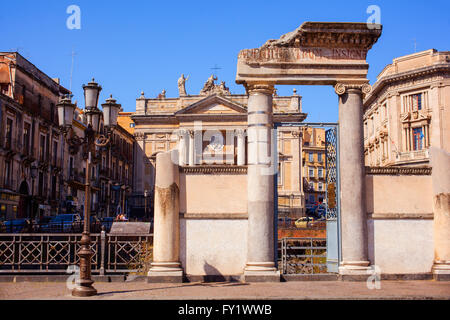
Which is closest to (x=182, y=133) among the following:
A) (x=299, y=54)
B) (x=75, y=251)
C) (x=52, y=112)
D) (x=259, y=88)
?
(x=52, y=112)

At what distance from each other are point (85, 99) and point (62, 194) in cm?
3959

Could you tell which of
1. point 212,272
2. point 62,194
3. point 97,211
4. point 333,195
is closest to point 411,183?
point 333,195

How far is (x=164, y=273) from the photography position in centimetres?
1209

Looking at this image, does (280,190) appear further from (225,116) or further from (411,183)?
(411,183)

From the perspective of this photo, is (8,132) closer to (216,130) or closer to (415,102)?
(216,130)

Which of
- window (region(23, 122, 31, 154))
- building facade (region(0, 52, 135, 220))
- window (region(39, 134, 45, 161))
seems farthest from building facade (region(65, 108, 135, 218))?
window (region(23, 122, 31, 154))

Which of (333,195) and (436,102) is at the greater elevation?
(436,102)

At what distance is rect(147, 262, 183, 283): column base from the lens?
39.5ft

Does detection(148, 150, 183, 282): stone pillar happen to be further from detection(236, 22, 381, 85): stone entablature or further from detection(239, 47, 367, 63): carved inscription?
detection(239, 47, 367, 63): carved inscription

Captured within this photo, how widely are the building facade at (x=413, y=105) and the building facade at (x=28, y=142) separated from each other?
98.0 ft

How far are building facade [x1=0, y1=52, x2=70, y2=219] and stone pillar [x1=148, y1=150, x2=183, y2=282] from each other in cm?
2749

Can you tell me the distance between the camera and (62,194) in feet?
162

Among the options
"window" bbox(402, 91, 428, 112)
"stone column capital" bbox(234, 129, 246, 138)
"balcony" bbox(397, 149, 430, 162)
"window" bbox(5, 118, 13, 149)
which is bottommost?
"balcony" bbox(397, 149, 430, 162)
